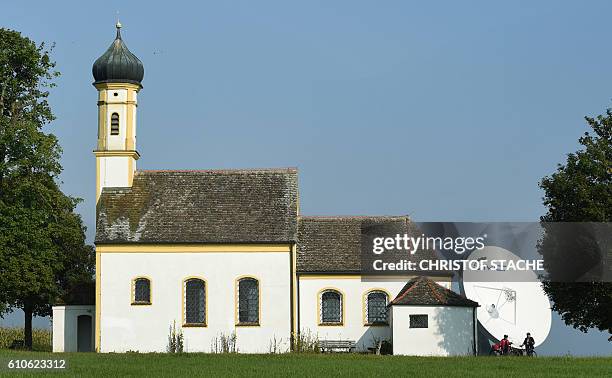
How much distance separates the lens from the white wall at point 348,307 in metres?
53.6

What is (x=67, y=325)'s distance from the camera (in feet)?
178

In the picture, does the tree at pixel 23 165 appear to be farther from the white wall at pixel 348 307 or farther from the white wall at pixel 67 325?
the white wall at pixel 348 307

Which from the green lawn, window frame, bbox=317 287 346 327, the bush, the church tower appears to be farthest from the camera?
the bush

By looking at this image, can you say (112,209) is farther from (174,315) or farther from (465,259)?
(465,259)

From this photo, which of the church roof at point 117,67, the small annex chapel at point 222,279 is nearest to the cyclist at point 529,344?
the small annex chapel at point 222,279

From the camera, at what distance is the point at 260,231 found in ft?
176

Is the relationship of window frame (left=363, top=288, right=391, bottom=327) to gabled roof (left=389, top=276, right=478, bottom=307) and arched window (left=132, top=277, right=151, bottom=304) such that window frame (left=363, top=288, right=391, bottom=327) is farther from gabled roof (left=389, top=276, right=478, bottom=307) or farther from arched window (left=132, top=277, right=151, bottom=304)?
arched window (left=132, top=277, right=151, bottom=304)

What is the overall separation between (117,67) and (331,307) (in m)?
15.0

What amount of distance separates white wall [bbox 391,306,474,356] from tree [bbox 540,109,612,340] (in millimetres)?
4636

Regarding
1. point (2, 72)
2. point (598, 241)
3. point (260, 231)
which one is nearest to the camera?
point (598, 241)

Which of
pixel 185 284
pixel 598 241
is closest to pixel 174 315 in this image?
pixel 185 284

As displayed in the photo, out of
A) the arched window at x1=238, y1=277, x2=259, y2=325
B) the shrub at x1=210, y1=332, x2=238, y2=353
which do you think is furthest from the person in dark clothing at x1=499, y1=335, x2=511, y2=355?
the shrub at x1=210, y1=332, x2=238, y2=353

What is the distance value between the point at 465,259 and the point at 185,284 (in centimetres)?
1238

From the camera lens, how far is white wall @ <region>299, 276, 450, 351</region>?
5359 cm
